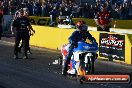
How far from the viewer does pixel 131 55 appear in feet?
53.2

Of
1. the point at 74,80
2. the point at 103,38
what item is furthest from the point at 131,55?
the point at 74,80

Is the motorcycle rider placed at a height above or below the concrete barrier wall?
above

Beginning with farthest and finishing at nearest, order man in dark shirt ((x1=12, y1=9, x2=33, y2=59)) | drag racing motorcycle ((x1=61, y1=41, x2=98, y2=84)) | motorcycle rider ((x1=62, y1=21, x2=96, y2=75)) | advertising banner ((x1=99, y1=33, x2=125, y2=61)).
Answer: man in dark shirt ((x1=12, y1=9, x2=33, y2=59)), advertising banner ((x1=99, y1=33, x2=125, y2=61)), motorcycle rider ((x1=62, y1=21, x2=96, y2=75)), drag racing motorcycle ((x1=61, y1=41, x2=98, y2=84))

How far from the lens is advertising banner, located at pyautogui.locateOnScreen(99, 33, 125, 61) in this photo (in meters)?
16.8

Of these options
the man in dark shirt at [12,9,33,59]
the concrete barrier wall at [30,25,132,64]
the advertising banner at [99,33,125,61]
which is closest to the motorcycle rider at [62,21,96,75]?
the advertising banner at [99,33,125,61]

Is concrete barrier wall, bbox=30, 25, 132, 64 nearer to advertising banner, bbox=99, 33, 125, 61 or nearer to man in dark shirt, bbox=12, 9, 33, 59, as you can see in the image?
advertising banner, bbox=99, 33, 125, 61

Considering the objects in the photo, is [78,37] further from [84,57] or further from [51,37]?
[51,37]

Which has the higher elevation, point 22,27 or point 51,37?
point 22,27

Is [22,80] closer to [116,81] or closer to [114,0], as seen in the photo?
[116,81]

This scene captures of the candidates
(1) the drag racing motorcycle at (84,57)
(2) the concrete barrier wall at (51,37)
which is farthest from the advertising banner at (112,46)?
(1) the drag racing motorcycle at (84,57)

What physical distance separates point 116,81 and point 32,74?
3178 mm

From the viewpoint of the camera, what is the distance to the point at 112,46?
17234 mm

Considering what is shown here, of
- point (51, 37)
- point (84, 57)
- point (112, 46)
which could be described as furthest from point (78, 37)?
point (51, 37)

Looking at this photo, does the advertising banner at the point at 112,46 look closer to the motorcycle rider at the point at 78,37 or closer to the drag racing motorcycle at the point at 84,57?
the motorcycle rider at the point at 78,37
